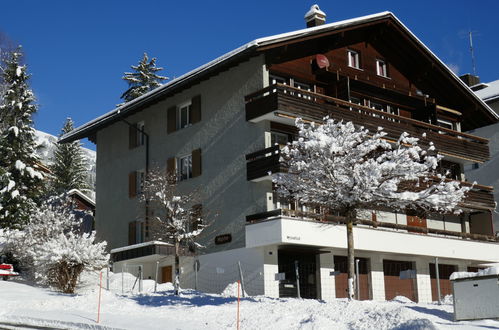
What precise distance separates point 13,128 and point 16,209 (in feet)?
14.9

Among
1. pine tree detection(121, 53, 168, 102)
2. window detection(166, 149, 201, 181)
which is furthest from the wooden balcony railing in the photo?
pine tree detection(121, 53, 168, 102)

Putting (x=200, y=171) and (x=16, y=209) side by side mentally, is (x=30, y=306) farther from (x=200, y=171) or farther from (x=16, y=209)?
(x=16, y=209)

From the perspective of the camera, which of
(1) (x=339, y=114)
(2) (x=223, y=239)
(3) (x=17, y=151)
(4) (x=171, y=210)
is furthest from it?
(3) (x=17, y=151)

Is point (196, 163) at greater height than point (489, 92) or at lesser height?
lesser

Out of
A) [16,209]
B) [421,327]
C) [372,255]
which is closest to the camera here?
[421,327]

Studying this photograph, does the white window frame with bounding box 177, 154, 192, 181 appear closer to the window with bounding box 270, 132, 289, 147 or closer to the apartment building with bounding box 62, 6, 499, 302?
the apartment building with bounding box 62, 6, 499, 302

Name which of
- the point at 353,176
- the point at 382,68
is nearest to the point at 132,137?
the point at 382,68

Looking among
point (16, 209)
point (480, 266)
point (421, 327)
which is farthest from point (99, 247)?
point (480, 266)

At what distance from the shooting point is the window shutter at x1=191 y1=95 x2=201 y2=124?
33188mm

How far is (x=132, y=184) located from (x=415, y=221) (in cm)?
1459

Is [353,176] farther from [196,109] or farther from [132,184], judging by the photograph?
[132,184]

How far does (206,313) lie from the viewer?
19938 mm

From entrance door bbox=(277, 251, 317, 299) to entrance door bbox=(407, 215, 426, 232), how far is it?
23.6ft

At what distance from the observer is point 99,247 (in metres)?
28.9
